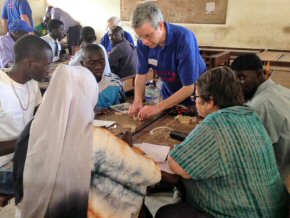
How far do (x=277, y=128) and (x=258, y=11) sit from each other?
14.5ft

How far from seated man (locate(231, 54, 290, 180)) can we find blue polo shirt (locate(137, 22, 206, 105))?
42cm

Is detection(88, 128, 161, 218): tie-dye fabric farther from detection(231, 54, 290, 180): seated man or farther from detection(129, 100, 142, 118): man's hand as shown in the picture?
detection(129, 100, 142, 118): man's hand

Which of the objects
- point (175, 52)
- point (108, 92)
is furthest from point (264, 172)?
point (108, 92)

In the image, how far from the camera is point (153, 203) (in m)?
2.75

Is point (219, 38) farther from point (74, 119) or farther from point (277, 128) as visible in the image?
point (74, 119)

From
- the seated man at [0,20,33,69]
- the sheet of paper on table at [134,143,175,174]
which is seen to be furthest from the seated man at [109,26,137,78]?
the sheet of paper on table at [134,143,175,174]

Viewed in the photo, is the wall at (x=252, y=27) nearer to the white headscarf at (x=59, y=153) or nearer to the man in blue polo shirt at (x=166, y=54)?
the man in blue polo shirt at (x=166, y=54)

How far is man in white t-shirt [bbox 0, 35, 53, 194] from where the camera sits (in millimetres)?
1867

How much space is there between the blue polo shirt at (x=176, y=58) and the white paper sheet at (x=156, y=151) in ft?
2.43

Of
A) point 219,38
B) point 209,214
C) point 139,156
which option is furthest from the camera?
point 219,38

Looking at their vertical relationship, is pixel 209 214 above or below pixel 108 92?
below

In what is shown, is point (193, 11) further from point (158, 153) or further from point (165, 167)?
point (165, 167)

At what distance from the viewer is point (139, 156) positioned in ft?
4.10

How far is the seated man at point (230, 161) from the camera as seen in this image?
4.53ft
